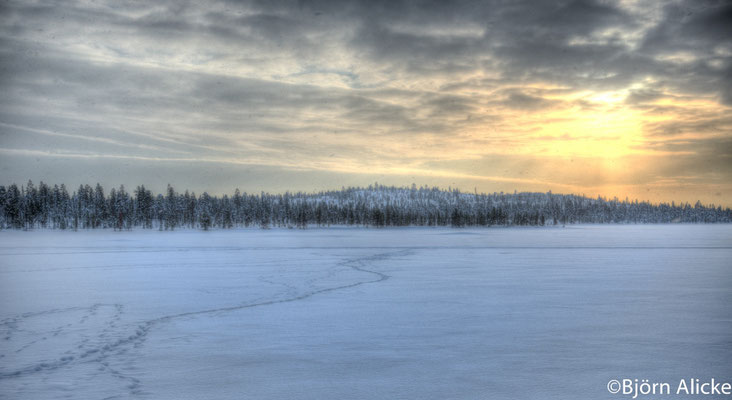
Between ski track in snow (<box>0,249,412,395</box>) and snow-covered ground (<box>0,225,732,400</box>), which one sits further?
ski track in snow (<box>0,249,412,395</box>)

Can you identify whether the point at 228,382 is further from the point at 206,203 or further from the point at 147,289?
the point at 206,203

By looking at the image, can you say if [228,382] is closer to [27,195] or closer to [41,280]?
[41,280]

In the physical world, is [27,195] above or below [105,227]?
above

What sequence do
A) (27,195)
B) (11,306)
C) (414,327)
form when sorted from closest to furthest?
(414,327), (11,306), (27,195)

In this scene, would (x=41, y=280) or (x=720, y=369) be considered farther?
(x=41, y=280)

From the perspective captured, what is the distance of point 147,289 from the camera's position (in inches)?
691

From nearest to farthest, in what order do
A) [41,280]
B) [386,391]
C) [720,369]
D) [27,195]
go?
[386,391]
[720,369]
[41,280]
[27,195]

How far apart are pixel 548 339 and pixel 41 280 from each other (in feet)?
64.2

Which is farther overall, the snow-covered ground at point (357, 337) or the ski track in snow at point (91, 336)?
the ski track in snow at point (91, 336)

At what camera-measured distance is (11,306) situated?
45.9 feet

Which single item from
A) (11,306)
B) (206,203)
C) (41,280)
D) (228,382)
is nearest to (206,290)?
(11,306)

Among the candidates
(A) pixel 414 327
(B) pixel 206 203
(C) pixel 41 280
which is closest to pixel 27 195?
(B) pixel 206 203

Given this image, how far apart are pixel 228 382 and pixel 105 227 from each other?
189 metres

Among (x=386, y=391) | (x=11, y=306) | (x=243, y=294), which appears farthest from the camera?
(x=243, y=294)
